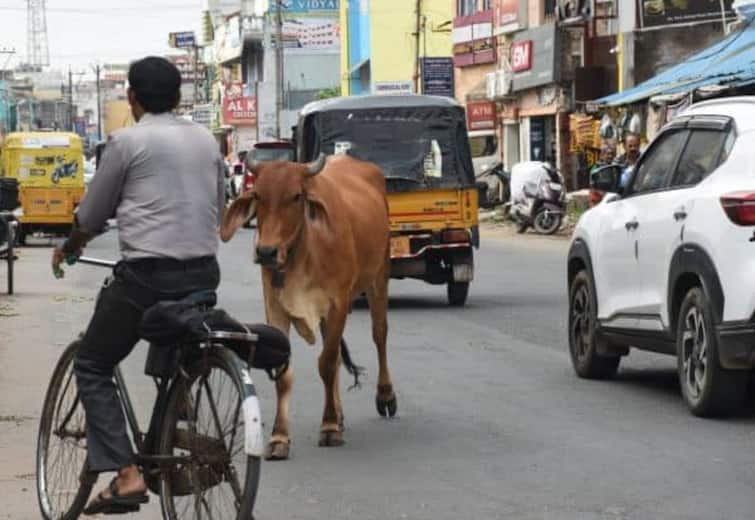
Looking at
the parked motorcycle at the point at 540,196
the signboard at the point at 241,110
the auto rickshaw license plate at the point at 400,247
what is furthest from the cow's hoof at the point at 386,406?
the signboard at the point at 241,110

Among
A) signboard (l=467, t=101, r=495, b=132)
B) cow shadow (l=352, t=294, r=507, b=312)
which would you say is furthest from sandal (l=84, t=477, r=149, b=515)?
signboard (l=467, t=101, r=495, b=132)

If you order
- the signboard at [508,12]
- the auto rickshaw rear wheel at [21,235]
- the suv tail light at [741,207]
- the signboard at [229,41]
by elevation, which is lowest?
the auto rickshaw rear wheel at [21,235]

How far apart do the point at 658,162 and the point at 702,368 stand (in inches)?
69.4

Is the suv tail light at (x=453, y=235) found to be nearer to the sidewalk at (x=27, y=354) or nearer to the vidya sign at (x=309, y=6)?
the sidewalk at (x=27, y=354)

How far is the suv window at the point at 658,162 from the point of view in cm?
1140

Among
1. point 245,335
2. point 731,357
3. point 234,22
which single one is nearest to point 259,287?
point 731,357

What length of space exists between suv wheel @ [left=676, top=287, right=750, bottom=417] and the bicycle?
13.5ft

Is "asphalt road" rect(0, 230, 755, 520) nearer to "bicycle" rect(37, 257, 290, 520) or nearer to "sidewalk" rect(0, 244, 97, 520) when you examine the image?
"sidewalk" rect(0, 244, 97, 520)

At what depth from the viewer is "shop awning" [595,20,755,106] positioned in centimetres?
2623

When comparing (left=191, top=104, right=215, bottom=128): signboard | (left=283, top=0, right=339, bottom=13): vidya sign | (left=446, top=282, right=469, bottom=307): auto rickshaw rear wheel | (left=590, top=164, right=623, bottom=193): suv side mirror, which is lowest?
(left=446, top=282, right=469, bottom=307): auto rickshaw rear wheel

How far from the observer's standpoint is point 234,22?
104375 mm

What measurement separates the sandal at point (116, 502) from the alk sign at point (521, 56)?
4283 cm

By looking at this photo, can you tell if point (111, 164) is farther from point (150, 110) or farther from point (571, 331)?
point (571, 331)

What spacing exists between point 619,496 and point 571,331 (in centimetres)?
505
